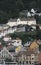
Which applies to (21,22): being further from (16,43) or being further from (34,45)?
(34,45)

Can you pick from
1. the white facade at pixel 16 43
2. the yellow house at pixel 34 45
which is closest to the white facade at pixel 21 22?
the white facade at pixel 16 43

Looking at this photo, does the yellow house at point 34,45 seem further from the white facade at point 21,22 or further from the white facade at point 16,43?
the white facade at point 21,22

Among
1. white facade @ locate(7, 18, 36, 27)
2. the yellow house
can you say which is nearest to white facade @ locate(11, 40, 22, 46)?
the yellow house

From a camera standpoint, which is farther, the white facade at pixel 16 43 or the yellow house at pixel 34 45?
the white facade at pixel 16 43

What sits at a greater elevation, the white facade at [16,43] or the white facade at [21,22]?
the white facade at [21,22]

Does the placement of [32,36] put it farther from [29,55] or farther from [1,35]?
[29,55]

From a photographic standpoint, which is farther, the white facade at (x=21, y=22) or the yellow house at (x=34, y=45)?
the white facade at (x=21, y=22)

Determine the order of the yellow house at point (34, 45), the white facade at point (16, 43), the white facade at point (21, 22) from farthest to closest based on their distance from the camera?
the white facade at point (21, 22)
the white facade at point (16, 43)
the yellow house at point (34, 45)

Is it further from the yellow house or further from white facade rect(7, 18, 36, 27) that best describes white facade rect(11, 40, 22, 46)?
white facade rect(7, 18, 36, 27)

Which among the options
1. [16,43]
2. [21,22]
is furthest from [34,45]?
[21,22]

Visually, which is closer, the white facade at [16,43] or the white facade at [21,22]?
the white facade at [16,43]

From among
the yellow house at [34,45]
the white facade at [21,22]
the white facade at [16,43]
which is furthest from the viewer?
the white facade at [21,22]
